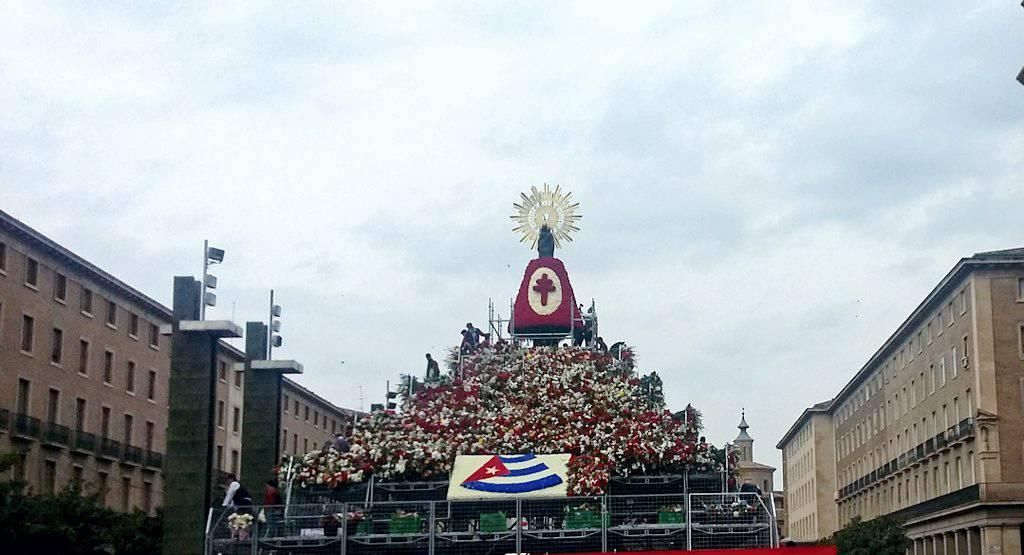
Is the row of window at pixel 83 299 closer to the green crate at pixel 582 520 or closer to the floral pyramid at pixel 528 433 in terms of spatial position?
the floral pyramid at pixel 528 433

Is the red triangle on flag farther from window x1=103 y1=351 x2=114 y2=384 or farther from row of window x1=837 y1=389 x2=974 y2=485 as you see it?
row of window x1=837 y1=389 x2=974 y2=485

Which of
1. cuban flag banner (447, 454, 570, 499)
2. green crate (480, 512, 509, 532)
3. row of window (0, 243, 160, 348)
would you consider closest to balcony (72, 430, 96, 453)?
row of window (0, 243, 160, 348)

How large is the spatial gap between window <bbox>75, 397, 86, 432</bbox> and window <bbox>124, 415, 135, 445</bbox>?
17.9 ft

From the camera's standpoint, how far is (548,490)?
27.3 meters

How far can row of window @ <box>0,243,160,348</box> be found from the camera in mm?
58688

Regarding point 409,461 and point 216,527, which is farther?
point 409,461

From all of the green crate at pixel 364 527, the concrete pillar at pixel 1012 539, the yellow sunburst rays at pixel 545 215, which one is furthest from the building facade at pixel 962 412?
the green crate at pixel 364 527

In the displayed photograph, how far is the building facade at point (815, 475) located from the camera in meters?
134

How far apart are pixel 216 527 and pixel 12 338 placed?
1357 inches

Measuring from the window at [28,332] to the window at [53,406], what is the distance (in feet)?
8.91

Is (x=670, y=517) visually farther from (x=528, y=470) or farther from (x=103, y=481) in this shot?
(x=103, y=481)

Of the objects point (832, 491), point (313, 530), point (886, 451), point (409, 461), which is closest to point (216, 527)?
point (313, 530)

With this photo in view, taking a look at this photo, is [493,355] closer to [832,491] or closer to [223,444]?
[223,444]

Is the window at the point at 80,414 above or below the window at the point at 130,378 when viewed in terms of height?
below
